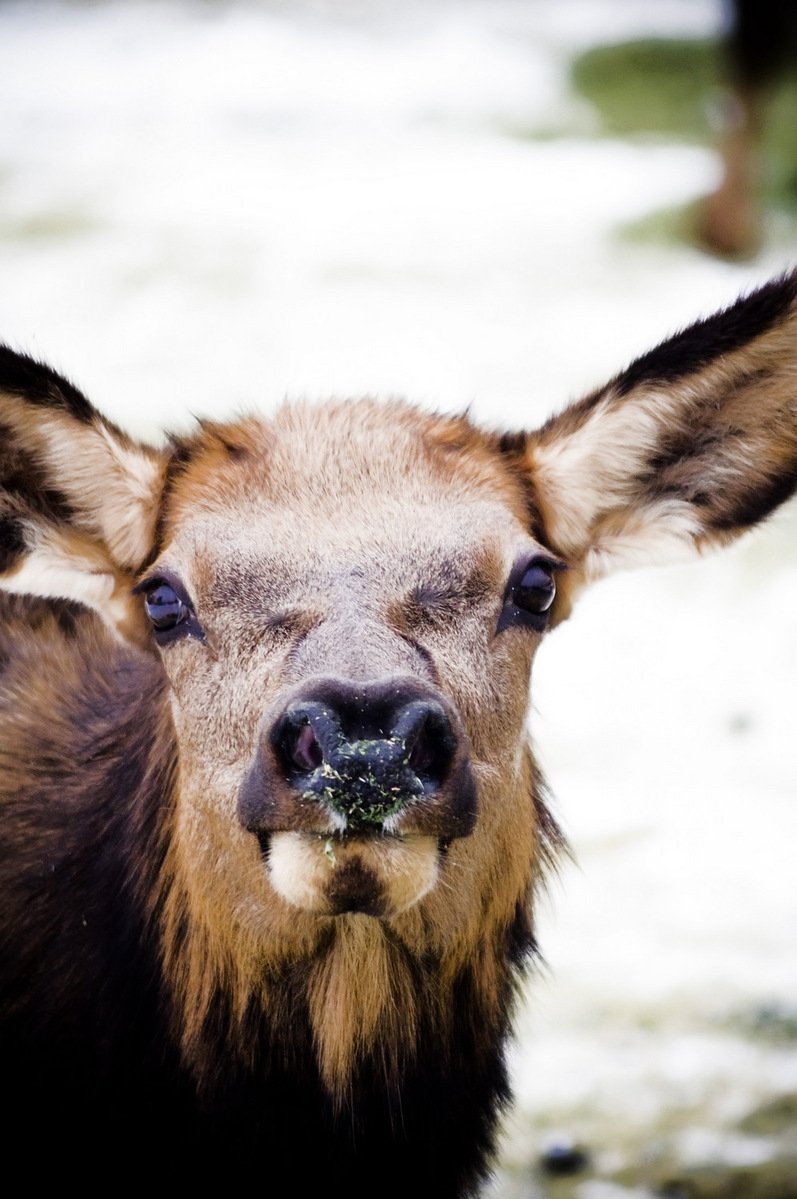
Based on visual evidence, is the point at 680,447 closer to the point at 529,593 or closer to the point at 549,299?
the point at 529,593

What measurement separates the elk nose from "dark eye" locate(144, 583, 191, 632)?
33.9 inches

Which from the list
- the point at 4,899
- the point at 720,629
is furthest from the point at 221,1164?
Result: the point at 720,629

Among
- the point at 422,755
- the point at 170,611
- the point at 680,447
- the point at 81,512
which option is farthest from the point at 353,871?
the point at 680,447

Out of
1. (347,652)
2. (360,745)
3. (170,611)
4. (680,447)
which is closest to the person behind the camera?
(360,745)

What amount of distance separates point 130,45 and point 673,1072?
1681cm

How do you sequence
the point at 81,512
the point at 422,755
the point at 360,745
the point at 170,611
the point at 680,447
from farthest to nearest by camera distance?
the point at 680,447
the point at 81,512
the point at 170,611
the point at 422,755
the point at 360,745

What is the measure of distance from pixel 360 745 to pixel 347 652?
0.33 meters

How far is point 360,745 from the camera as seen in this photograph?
3020 millimetres

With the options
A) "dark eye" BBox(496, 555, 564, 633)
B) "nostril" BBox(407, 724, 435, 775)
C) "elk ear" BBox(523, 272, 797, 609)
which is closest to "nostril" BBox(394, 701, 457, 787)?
"nostril" BBox(407, 724, 435, 775)

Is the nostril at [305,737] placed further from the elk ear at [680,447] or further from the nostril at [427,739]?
the elk ear at [680,447]

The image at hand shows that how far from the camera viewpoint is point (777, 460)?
14.6ft

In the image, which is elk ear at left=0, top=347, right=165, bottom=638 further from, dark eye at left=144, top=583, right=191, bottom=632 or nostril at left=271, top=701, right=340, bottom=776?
nostril at left=271, top=701, right=340, bottom=776

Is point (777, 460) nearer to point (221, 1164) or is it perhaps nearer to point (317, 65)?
point (221, 1164)

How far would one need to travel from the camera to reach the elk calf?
11.9 ft
